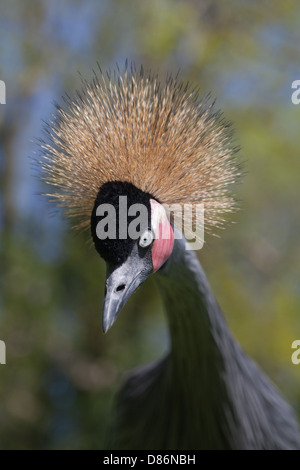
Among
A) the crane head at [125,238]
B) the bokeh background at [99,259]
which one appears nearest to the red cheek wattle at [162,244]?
the crane head at [125,238]

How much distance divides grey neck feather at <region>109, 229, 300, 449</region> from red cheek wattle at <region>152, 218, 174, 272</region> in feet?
0.08

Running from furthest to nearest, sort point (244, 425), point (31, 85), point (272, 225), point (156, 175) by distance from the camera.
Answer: point (272, 225)
point (31, 85)
point (244, 425)
point (156, 175)

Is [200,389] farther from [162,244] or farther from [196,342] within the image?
[162,244]

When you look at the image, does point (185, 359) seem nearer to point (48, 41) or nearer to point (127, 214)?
point (127, 214)

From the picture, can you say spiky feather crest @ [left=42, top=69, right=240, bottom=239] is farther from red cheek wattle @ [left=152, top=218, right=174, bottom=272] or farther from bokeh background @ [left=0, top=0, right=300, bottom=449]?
bokeh background @ [left=0, top=0, right=300, bottom=449]

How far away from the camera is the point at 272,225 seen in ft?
9.06

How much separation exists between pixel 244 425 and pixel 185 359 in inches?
6.9

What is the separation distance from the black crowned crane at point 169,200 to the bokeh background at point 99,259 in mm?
1469

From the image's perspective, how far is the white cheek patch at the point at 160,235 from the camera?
90cm

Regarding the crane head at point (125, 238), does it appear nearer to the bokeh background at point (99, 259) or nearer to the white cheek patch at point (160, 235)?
the white cheek patch at point (160, 235)

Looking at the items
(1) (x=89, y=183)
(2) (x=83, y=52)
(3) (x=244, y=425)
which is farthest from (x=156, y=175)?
(2) (x=83, y=52)

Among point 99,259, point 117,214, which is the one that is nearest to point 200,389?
point 117,214

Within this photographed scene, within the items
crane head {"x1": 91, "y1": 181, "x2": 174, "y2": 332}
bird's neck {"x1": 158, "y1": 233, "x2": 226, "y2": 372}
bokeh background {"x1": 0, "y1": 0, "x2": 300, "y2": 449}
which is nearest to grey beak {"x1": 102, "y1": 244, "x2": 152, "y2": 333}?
crane head {"x1": 91, "y1": 181, "x2": 174, "y2": 332}

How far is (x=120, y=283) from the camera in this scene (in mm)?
838
